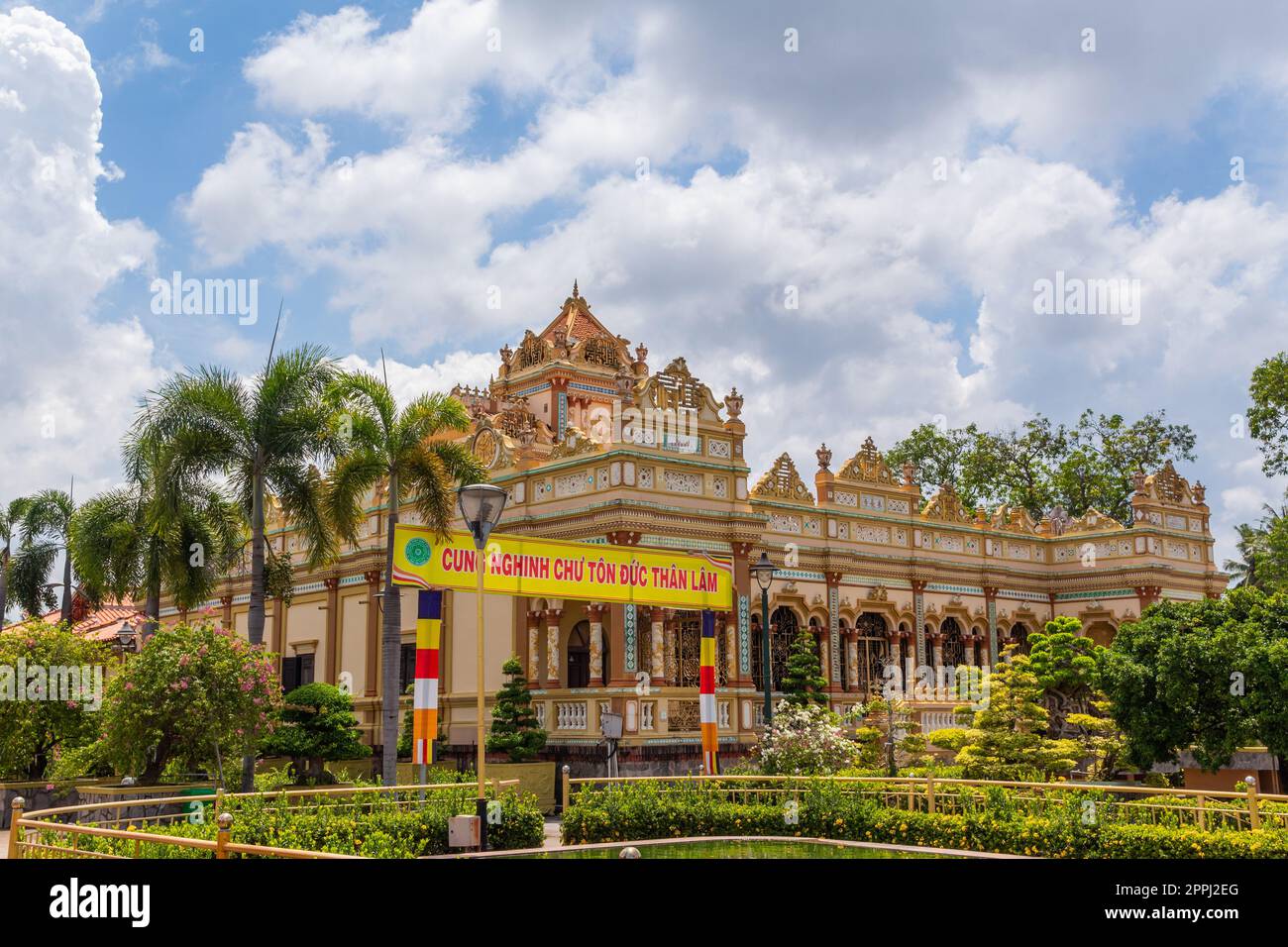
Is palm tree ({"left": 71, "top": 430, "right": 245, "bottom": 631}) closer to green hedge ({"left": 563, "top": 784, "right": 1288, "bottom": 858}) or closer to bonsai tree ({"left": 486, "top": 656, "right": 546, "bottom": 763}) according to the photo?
bonsai tree ({"left": 486, "top": 656, "right": 546, "bottom": 763})

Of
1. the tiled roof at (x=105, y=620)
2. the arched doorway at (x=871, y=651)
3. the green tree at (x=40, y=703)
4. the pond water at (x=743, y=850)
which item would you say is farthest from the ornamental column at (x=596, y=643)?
the tiled roof at (x=105, y=620)

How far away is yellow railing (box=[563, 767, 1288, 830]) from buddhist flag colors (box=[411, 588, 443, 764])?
3.17 metres

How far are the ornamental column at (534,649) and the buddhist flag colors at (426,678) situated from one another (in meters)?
7.50

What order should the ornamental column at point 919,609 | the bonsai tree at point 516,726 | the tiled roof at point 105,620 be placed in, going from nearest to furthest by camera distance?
1. the bonsai tree at point 516,726
2. the ornamental column at point 919,609
3. the tiled roof at point 105,620

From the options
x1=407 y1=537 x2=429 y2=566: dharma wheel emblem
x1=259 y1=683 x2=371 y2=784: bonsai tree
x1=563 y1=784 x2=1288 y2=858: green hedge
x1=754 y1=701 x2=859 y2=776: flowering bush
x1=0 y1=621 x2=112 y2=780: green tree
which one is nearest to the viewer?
x1=563 y1=784 x2=1288 y2=858: green hedge

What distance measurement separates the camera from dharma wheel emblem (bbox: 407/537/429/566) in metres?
21.9

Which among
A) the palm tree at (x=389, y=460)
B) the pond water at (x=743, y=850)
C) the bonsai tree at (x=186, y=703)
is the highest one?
the palm tree at (x=389, y=460)

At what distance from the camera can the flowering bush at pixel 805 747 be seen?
78.7 ft

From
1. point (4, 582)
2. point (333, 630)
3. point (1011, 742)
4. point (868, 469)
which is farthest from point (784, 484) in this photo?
point (4, 582)

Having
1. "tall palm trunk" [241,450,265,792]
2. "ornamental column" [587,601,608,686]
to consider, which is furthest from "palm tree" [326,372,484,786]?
"ornamental column" [587,601,608,686]

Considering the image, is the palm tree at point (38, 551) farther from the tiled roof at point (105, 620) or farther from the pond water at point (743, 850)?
the pond water at point (743, 850)
